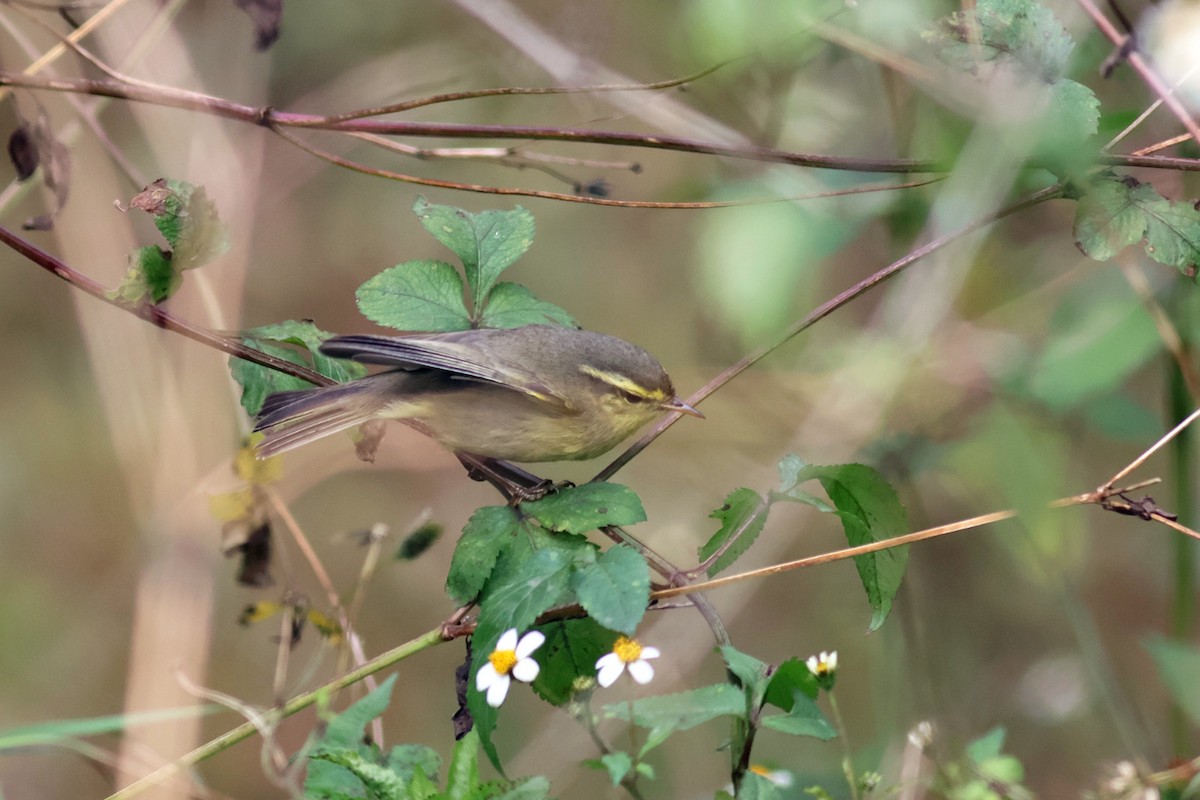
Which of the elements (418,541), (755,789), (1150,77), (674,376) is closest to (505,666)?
(755,789)

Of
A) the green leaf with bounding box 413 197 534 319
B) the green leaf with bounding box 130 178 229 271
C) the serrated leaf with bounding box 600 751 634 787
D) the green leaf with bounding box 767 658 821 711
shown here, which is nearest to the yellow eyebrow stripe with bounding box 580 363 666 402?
the green leaf with bounding box 413 197 534 319

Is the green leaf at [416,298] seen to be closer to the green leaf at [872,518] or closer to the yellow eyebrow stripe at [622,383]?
the yellow eyebrow stripe at [622,383]

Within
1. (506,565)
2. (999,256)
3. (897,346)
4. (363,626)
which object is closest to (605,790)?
(363,626)

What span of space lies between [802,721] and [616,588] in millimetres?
316

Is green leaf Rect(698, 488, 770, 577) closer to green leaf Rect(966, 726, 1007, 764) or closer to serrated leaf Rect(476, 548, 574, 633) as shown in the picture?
serrated leaf Rect(476, 548, 574, 633)

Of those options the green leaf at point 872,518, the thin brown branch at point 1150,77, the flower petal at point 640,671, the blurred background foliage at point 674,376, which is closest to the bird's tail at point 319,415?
the blurred background foliage at point 674,376

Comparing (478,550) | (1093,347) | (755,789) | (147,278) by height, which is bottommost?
(755,789)

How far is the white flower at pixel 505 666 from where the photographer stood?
1611 mm

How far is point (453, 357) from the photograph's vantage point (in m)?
2.54

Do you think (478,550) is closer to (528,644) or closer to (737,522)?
(528,644)

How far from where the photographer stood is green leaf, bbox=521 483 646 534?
1744 mm

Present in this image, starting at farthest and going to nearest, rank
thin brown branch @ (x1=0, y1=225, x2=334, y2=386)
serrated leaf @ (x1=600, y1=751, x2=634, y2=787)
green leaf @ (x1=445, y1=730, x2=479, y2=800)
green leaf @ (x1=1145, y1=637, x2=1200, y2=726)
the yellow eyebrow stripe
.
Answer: the yellow eyebrow stripe → green leaf @ (x1=1145, y1=637, x2=1200, y2=726) → thin brown branch @ (x1=0, y1=225, x2=334, y2=386) → green leaf @ (x1=445, y1=730, x2=479, y2=800) → serrated leaf @ (x1=600, y1=751, x2=634, y2=787)

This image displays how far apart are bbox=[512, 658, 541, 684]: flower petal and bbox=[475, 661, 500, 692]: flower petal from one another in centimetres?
3

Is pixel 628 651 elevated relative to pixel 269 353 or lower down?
lower down
